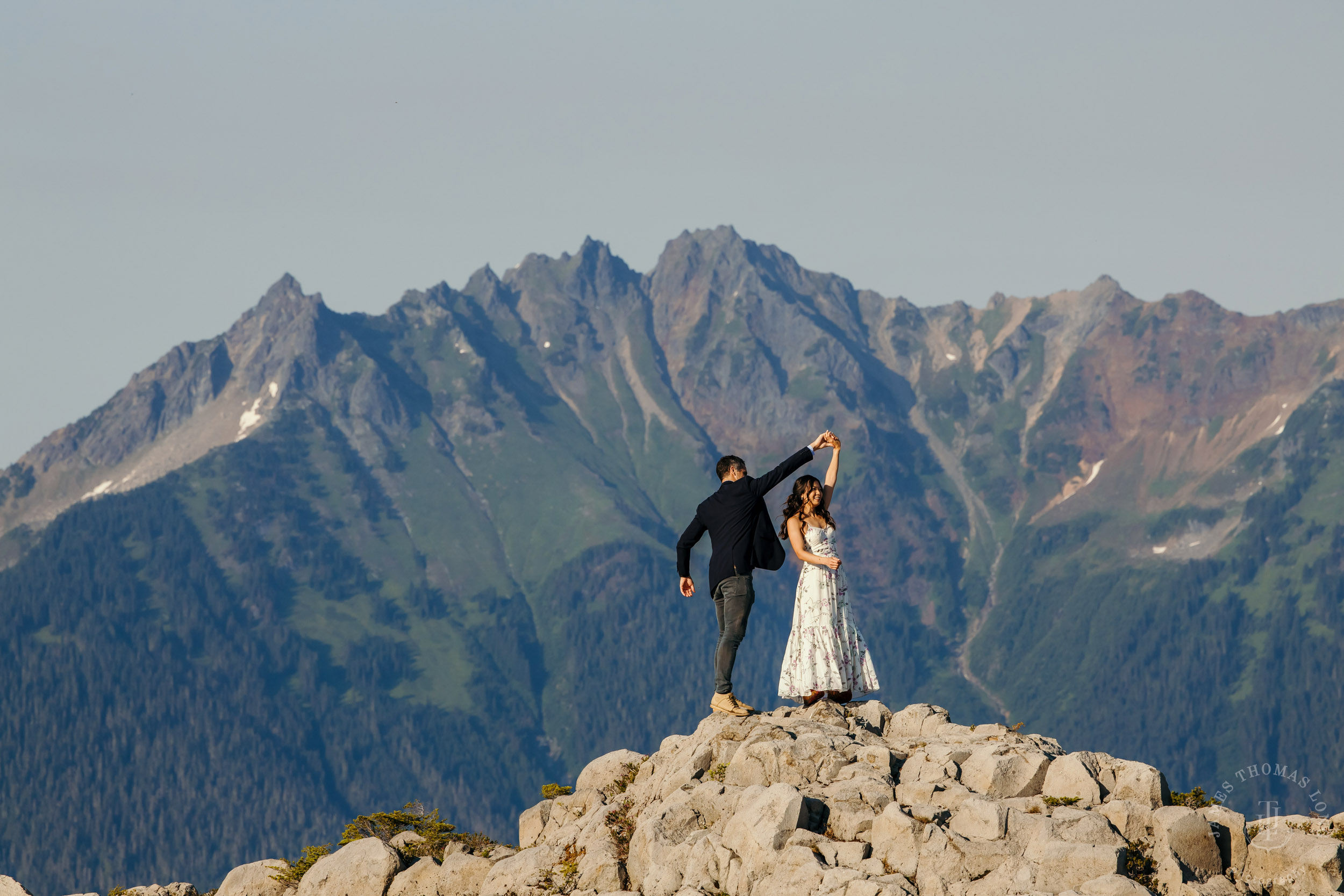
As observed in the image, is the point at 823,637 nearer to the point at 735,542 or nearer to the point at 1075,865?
the point at 735,542

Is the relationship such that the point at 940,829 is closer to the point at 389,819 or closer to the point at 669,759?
the point at 669,759

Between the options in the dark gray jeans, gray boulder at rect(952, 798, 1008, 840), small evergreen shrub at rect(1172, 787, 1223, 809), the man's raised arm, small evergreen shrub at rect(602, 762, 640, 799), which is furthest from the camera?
small evergreen shrub at rect(602, 762, 640, 799)

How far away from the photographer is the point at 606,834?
96.3 feet

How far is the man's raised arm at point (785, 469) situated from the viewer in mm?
29312

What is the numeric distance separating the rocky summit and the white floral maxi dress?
0.75 meters

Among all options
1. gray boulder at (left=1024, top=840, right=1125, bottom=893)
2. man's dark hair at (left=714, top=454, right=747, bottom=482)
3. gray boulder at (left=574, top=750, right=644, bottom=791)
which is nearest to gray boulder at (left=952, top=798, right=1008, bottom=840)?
gray boulder at (left=1024, top=840, right=1125, bottom=893)

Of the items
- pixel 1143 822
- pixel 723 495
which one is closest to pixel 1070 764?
pixel 1143 822

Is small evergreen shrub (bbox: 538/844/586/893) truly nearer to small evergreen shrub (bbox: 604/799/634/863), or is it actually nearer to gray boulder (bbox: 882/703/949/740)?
small evergreen shrub (bbox: 604/799/634/863)

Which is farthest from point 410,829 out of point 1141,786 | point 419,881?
point 1141,786

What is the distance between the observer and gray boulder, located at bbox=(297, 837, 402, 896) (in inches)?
1226

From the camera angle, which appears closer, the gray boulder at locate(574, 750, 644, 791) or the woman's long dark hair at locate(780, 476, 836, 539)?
the woman's long dark hair at locate(780, 476, 836, 539)

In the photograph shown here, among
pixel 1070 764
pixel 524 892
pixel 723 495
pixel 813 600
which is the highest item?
pixel 723 495

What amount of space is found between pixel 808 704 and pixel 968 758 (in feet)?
14.3

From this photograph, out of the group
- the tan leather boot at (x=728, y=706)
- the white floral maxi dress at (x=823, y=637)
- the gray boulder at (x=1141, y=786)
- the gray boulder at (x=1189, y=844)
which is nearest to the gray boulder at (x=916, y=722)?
the white floral maxi dress at (x=823, y=637)
